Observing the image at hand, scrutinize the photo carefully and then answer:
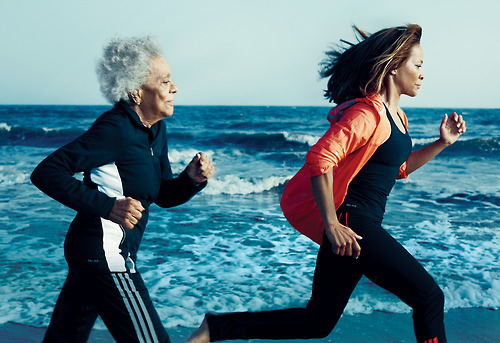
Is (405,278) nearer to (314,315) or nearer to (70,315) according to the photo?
(314,315)

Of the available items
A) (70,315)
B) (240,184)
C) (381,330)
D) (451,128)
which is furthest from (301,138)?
(70,315)

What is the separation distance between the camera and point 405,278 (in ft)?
7.29

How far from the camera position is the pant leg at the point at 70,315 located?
2170 millimetres

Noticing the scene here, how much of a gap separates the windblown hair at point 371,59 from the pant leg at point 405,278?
0.71 metres

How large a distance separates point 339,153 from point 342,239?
384 millimetres

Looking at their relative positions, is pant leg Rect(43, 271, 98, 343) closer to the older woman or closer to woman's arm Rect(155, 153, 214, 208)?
the older woman

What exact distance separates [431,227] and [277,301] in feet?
11.7

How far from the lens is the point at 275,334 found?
2.59 meters

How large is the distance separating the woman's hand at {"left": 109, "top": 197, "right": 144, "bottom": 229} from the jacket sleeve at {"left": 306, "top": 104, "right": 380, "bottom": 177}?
0.76m

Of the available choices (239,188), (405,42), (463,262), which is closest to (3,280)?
(405,42)

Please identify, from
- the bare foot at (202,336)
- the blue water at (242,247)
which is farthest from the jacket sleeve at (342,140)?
the blue water at (242,247)

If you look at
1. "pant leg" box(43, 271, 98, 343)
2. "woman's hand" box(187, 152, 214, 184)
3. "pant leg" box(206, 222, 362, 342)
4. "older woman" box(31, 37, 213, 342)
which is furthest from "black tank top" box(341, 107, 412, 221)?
"pant leg" box(43, 271, 98, 343)

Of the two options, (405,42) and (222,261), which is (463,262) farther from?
(405,42)

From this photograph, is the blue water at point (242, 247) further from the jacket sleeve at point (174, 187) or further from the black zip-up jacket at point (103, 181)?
the black zip-up jacket at point (103, 181)
